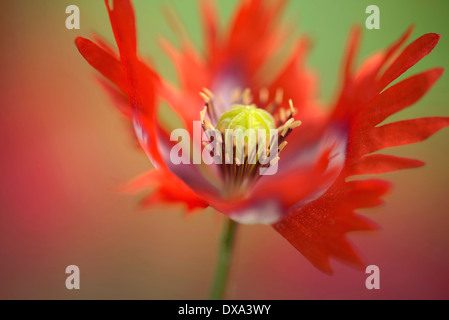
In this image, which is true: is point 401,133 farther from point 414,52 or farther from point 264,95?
point 264,95

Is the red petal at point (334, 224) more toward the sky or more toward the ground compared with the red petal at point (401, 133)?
more toward the ground

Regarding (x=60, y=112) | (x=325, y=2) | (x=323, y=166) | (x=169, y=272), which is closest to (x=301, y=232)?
(x=323, y=166)

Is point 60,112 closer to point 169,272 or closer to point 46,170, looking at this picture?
point 46,170

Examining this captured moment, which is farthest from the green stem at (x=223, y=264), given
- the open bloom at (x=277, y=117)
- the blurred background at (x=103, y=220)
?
the blurred background at (x=103, y=220)

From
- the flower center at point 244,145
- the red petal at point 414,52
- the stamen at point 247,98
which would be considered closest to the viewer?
the red petal at point 414,52

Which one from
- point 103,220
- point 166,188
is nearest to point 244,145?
point 166,188

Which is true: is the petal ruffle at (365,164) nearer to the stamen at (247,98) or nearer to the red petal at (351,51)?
the red petal at (351,51)
